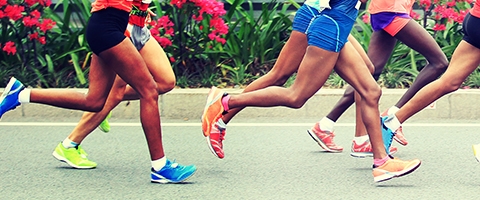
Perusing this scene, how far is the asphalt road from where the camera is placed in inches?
216

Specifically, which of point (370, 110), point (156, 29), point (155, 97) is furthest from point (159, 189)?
point (156, 29)

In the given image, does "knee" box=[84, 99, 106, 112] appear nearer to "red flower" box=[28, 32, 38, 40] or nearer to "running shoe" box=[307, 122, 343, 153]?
"running shoe" box=[307, 122, 343, 153]

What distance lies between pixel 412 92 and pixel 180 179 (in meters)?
2.09

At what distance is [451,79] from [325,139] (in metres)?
1.11

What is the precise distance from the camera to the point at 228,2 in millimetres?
10023

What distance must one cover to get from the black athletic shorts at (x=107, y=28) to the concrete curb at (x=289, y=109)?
10.5ft

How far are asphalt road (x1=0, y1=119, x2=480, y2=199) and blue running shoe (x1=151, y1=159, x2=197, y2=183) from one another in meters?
0.06

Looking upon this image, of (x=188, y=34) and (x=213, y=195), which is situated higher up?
(x=213, y=195)

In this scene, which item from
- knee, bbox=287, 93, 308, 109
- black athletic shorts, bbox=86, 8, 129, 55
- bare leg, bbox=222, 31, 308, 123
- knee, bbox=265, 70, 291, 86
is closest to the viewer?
black athletic shorts, bbox=86, 8, 129, 55

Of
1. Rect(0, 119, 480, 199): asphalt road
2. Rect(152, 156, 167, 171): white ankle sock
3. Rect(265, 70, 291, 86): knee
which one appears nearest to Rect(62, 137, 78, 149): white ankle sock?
Rect(0, 119, 480, 199): asphalt road

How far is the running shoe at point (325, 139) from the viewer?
268 inches

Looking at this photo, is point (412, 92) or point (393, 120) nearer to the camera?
point (393, 120)

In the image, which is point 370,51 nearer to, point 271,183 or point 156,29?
point 271,183

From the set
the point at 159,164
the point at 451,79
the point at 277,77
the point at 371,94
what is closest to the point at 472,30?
the point at 451,79
